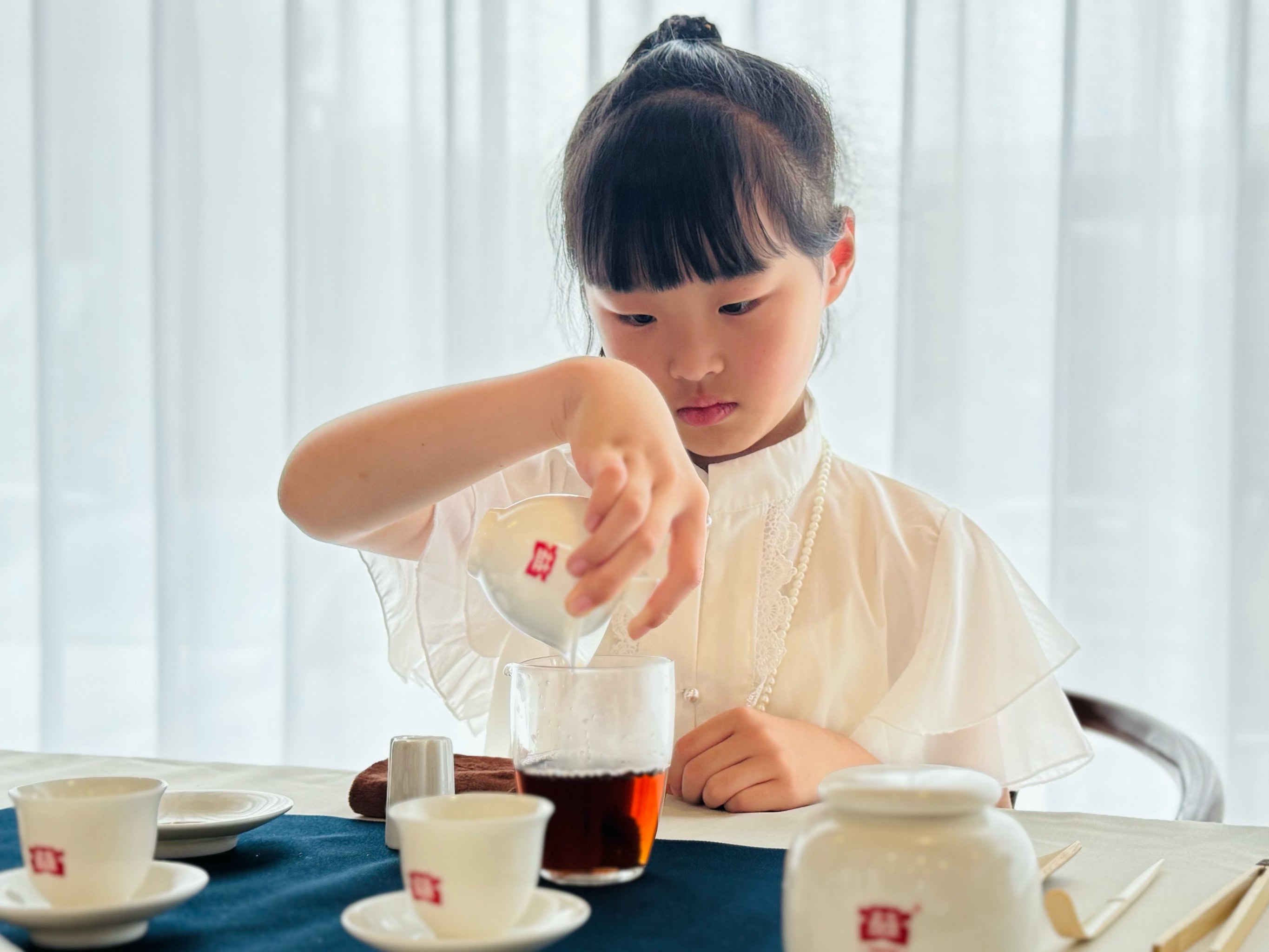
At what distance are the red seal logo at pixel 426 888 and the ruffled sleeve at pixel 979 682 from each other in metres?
0.54

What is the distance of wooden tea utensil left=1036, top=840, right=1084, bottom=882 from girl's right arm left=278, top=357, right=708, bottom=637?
0.78ft

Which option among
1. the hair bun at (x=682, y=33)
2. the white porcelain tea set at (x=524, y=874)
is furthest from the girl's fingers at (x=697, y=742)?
→ the hair bun at (x=682, y=33)

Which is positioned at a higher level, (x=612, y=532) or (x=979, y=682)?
(x=612, y=532)

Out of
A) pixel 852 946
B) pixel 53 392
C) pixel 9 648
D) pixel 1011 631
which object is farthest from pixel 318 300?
pixel 852 946

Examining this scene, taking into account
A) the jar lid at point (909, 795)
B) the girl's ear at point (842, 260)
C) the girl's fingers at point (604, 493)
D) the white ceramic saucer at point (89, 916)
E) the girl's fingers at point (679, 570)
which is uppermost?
the girl's ear at point (842, 260)

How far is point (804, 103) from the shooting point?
45.4 inches

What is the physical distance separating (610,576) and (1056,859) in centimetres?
30

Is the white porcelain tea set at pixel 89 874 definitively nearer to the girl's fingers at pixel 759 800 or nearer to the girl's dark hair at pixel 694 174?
the girl's fingers at pixel 759 800

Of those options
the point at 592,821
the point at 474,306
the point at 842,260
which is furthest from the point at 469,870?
the point at 474,306

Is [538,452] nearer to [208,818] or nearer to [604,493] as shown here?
[604,493]

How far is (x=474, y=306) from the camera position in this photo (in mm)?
2105

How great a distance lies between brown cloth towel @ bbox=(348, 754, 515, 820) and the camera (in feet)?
2.55

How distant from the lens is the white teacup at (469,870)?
1.53ft

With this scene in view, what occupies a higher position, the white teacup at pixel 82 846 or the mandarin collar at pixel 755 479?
the mandarin collar at pixel 755 479
